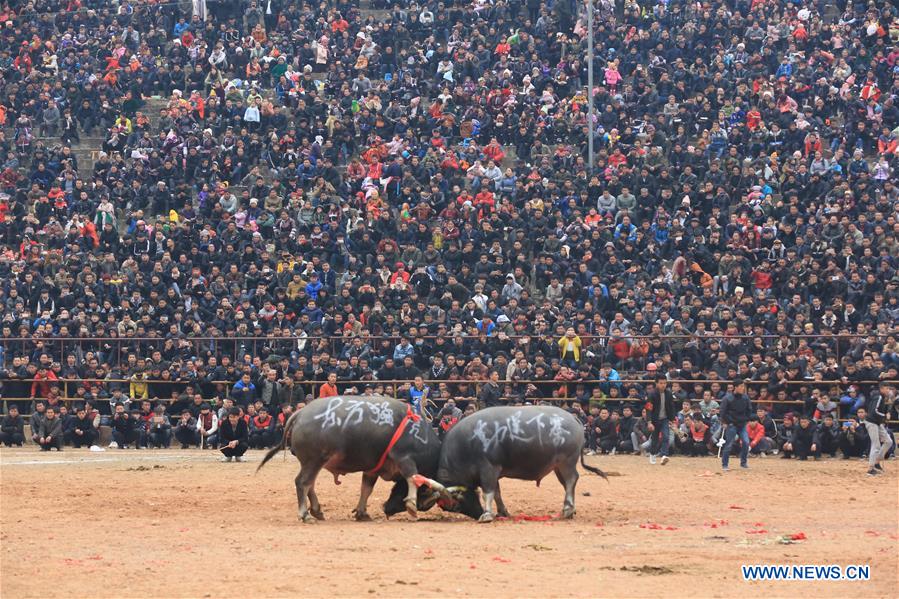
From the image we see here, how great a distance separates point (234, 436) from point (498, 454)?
12.6 m

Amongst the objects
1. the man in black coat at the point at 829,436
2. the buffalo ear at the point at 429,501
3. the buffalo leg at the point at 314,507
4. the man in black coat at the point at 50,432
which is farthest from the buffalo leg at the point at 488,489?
the man in black coat at the point at 50,432

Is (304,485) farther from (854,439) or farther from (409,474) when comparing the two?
(854,439)

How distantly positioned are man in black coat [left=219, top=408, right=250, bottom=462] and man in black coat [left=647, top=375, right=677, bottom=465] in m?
8.37

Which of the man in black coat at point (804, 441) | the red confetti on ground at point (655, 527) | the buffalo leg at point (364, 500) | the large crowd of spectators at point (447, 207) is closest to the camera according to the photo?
the red confetti on ground at point (655, 527)

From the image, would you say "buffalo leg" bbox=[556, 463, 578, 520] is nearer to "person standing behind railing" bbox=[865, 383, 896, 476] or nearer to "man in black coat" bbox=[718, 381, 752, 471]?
"man in black coat" bbox=[718, 381, 752, 471]

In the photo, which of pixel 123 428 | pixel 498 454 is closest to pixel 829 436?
pixel 498 454

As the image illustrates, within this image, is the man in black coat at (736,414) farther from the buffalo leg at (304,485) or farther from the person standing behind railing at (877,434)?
the buffalo leg at (304,485)

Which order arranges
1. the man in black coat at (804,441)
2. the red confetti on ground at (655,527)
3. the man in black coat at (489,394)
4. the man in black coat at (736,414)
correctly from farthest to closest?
1. the man in black coat at (489,394)
2. the man in black coat at (804,441)
3. the man in black coat at (736,414)
4. the red confetti on ground at (655,527)

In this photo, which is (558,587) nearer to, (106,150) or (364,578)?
(364,578)

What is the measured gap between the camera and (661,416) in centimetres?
2830

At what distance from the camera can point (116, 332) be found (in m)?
35.6

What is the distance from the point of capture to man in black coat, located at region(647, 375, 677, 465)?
27984 millimetres

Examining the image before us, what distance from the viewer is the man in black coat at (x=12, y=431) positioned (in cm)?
3327

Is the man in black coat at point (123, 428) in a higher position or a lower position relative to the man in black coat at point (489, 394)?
lower
